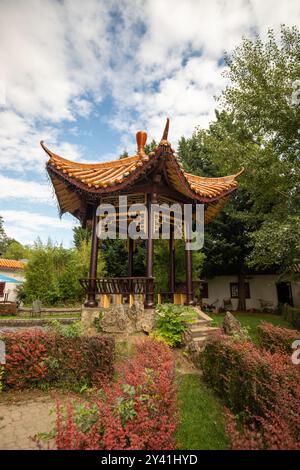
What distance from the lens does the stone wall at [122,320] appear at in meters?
6.89

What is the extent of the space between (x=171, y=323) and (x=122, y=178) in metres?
4.11

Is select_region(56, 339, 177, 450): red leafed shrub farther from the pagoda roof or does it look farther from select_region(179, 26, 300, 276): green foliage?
select_region(179, 26, 300, 276): green foliage

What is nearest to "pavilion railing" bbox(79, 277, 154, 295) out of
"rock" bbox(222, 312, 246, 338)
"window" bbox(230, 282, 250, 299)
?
"rock" bbox(222, 312, 246, 338)

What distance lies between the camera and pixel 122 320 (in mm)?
6918

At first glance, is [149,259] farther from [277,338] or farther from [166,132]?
[277,338]

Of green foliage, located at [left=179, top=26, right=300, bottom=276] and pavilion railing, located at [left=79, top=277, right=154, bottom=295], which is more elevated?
green foliage, located at [left=179, top=26, right=300, bottom=276]

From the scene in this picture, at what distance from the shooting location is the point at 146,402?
298cm

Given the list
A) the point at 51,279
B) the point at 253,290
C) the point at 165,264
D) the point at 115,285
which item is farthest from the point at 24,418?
the point at 253,290

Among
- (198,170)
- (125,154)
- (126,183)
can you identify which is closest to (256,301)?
(198,170)

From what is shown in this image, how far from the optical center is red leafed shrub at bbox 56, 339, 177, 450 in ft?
7.44

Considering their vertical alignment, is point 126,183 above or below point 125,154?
below

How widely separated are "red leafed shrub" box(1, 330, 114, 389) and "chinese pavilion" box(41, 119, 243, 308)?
234 centimetres
